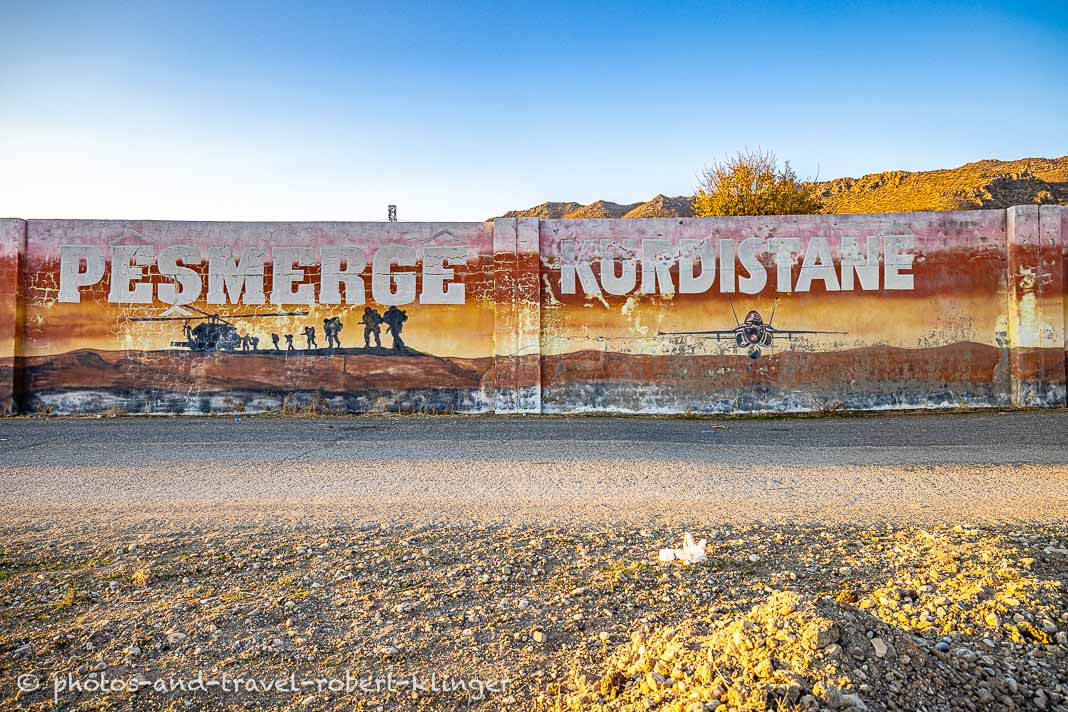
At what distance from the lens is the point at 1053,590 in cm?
307

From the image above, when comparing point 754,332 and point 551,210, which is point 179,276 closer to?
point 754,332

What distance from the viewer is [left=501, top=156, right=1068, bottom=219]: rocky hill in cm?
2677

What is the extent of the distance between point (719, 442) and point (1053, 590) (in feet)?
16.5

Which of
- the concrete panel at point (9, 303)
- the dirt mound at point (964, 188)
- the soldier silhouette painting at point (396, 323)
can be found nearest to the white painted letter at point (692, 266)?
the soldier silhouette painting at point (396, 323)

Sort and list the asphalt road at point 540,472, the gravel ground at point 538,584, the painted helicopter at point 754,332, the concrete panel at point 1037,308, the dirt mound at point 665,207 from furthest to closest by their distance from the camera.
A: the dirt mound at point 665,207 → the painted helicopter at point 754,332 → the concrete panel at point 1037,308 → the asphalt road at point 540,472 → the gravel ground at point 538,584

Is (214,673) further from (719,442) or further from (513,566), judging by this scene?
(719,442)

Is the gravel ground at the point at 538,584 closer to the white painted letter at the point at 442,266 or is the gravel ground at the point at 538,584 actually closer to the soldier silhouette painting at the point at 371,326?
the soldier silhouette painting at the point at 371,326

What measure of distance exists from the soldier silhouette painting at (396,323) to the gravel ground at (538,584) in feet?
17.3

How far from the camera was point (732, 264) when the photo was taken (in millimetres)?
11719

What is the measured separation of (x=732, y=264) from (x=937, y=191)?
22720mm

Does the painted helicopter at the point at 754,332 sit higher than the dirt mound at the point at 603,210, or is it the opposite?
the dirt mound at the point at 603,210

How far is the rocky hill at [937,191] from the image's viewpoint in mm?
26766

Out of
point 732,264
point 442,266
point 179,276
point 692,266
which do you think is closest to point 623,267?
point 692,266

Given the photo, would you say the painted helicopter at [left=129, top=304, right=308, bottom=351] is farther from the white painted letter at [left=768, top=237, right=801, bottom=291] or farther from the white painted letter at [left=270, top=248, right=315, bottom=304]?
the white painted letter at [left=768, top=237, right=801, bottom=291]
